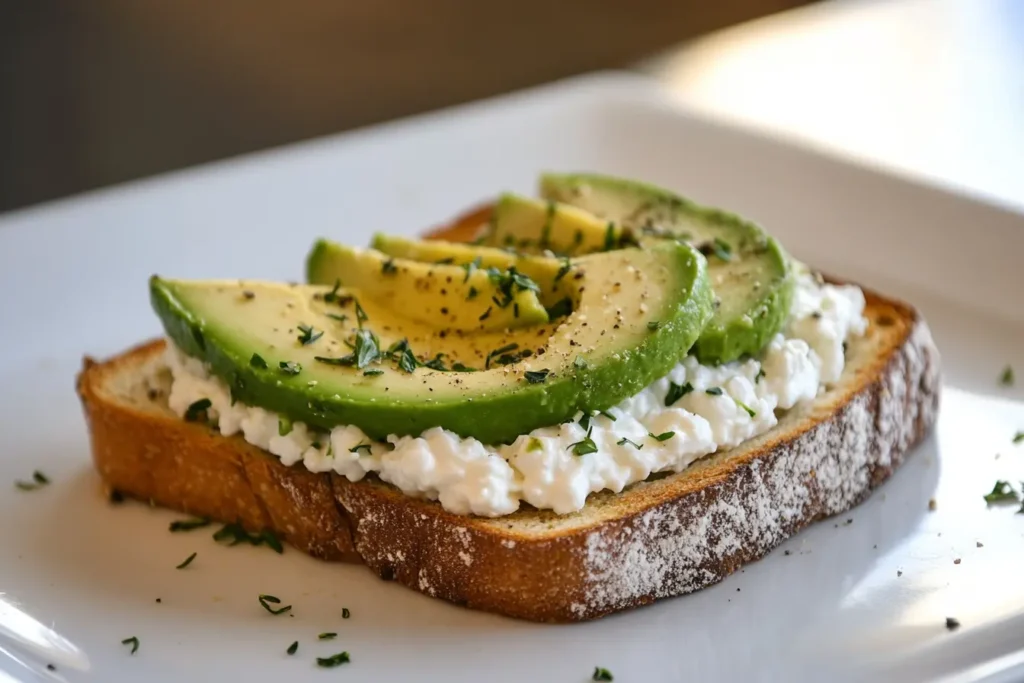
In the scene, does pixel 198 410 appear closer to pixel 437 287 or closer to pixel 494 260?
pixel 437 287

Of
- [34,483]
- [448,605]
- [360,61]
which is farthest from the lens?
[360,61]

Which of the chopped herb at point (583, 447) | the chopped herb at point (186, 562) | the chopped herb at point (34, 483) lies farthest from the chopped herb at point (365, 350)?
the chopped herb at point (34, 483)

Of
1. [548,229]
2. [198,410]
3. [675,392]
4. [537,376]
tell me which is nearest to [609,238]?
[548,229]

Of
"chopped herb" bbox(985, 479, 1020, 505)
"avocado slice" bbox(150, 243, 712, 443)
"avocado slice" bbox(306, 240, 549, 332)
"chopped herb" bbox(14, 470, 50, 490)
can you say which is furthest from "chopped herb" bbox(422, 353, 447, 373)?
"chopped herb" bbox(985, 479, 1020, 505)

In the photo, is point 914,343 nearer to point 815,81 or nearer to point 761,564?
point 761,564

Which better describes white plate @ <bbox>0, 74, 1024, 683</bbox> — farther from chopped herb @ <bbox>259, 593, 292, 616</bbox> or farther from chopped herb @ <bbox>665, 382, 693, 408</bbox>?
chopped herb @ <bbox>665, 382, 693, 408</bbox>

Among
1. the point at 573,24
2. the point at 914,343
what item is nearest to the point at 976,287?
the point at 914,343
